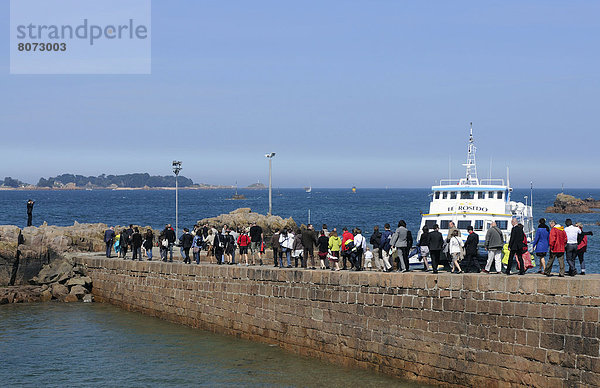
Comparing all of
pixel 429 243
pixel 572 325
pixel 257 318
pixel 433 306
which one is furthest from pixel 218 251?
pixel 572 325

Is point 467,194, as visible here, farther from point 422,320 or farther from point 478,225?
point 422,320

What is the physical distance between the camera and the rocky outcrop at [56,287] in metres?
30.4

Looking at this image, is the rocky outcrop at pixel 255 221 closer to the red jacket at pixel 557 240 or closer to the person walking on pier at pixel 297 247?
the person walking on pier at pixel 297 247

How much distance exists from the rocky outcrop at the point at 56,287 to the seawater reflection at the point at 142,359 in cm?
354

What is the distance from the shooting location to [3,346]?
74.7ft

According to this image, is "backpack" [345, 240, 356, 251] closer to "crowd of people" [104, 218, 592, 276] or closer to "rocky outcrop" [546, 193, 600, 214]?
"crowd of people" [104, 218, 592, 276]

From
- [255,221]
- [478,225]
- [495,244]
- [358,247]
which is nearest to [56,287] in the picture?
[358,247]

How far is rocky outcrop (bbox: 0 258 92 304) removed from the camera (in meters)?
30.4

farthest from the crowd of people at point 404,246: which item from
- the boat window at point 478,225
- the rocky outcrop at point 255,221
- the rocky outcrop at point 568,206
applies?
the rocky outcrop at point 568,206

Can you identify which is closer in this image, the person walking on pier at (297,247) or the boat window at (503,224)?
the person walking on pier at (297,247)

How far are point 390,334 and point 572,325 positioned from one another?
16.1 ft

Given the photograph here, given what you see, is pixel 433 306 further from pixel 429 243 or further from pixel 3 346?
pixel 3 346

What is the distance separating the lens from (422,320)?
1730 cm

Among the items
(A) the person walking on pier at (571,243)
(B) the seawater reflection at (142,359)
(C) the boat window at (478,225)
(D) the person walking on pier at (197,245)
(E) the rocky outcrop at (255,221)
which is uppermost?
(A) the person walking on pier at (571,243)
